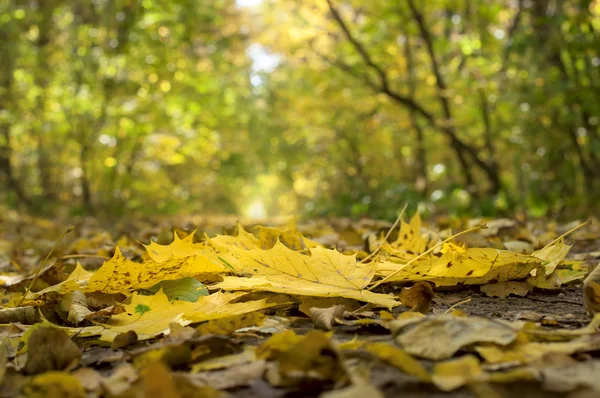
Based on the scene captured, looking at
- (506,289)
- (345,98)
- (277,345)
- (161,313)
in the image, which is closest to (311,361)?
(277,345)

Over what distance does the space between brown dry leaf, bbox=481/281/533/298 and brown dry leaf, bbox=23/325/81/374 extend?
0.88 meters

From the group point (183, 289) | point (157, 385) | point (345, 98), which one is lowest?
point (345, 98)

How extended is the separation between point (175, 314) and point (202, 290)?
0.16m

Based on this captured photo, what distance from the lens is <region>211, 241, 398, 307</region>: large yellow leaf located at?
1.10 metres

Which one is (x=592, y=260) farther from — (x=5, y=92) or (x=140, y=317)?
(x=5, y=92)

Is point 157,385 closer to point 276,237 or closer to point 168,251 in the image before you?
point 168,251

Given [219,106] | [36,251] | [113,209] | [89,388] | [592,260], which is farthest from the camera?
[219,106]

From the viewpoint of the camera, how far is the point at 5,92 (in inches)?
275

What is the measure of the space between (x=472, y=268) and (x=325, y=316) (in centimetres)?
41

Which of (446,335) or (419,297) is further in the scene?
(419,297)

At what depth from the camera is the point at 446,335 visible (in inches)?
31.5

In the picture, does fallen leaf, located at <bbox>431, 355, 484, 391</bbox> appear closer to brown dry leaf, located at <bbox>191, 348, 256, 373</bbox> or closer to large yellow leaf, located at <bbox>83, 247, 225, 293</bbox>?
brown dry leaf, located at <bbox>191, 348, 256, 373</bbox>


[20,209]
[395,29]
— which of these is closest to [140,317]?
[395,29]

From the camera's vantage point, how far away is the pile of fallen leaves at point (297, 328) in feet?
2.28
